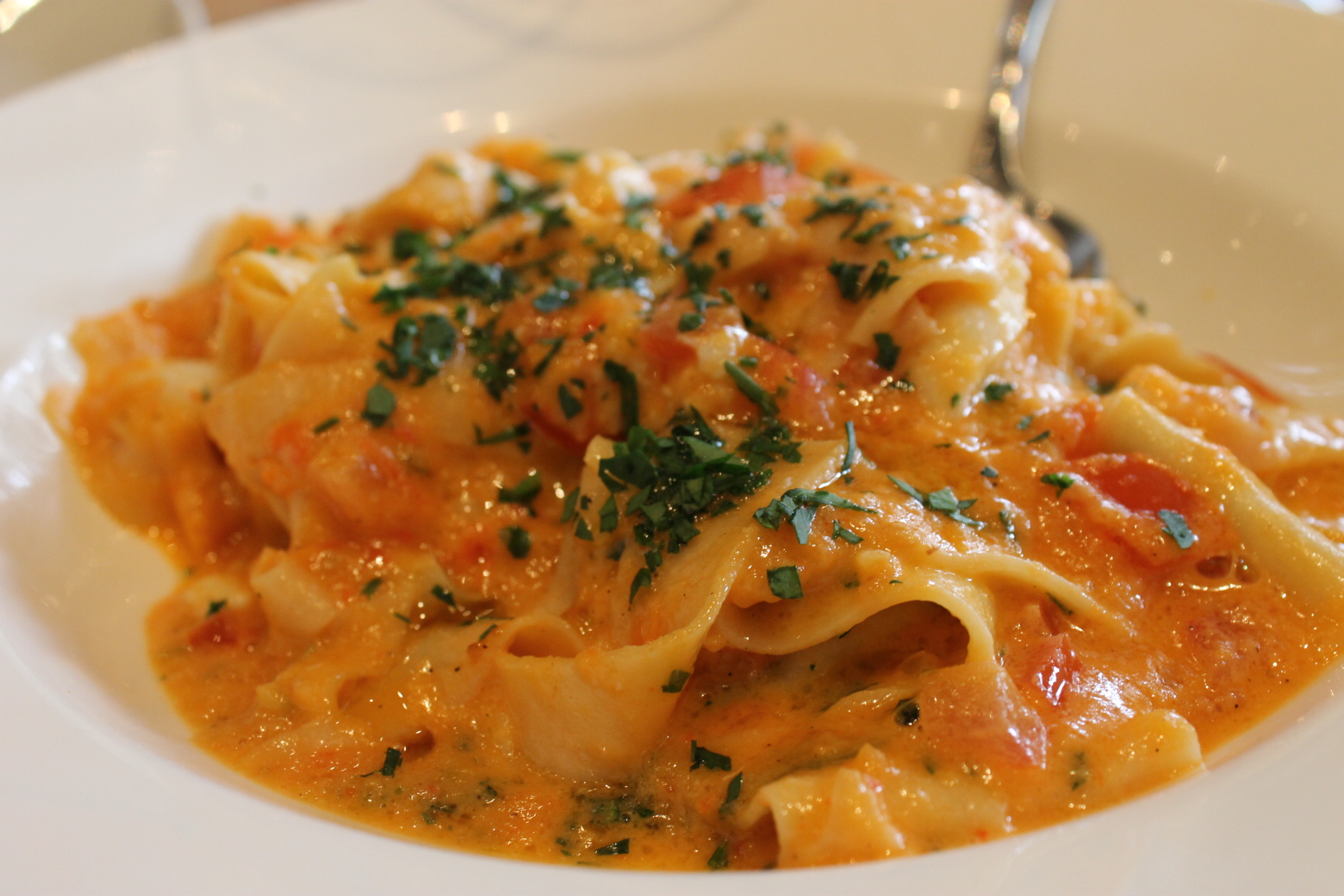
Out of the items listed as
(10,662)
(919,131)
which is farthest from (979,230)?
(10,662)

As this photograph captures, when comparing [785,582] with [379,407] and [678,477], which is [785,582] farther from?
[379,407]

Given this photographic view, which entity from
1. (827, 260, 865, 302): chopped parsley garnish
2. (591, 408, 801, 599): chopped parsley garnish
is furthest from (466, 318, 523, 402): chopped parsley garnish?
(827, 260, 865, 302): chopped parsley garnish

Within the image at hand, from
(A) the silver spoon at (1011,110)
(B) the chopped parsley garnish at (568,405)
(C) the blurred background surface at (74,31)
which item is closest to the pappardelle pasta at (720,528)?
(B) the chopped parsley garnish at (568,405)

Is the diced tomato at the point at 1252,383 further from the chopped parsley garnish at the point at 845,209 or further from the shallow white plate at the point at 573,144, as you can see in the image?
the chopped parsley garnish at the point at 845,209

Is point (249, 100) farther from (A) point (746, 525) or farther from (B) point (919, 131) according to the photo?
(A) point (746, 525)

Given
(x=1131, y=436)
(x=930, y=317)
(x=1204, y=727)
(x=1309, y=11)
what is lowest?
(x=1204, y=727)

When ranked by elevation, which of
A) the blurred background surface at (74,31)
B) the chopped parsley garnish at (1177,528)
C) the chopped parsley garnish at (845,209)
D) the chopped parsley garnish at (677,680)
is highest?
the blurred background surface at (74,31)
